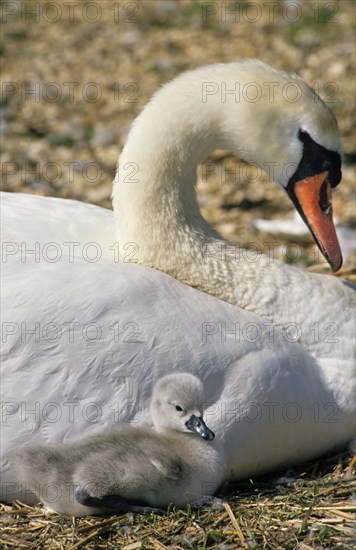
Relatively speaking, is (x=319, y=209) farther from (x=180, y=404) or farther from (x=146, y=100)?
(x=146, y=100)

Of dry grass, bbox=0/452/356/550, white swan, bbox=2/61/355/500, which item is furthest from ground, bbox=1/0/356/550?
white swan, bbox=2/61/355/500

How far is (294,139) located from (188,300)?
91 cm

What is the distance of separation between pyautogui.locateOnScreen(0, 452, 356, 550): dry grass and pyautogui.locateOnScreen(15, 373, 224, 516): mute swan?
7cm

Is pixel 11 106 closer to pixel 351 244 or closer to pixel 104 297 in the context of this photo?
pixel 351 244

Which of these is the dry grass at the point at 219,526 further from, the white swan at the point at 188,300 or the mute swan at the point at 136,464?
the white swan at the point at 188,300

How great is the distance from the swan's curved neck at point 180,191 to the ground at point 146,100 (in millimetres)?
870

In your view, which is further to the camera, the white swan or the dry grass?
the white swan

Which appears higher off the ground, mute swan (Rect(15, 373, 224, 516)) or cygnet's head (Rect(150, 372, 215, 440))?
cygnet's head (Rect(150, 372, 215, 440))

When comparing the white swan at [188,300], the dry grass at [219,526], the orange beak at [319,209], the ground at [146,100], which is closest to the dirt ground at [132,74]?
the ground at [146,100]

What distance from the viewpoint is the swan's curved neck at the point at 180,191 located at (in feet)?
15.4

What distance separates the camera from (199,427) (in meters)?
4.06

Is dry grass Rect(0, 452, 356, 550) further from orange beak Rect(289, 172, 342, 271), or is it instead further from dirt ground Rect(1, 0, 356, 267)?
dirt ground Rect(1, 0, 356, 267)

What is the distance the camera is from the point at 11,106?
9.56m

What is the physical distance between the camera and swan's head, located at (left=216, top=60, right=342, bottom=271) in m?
4.64
